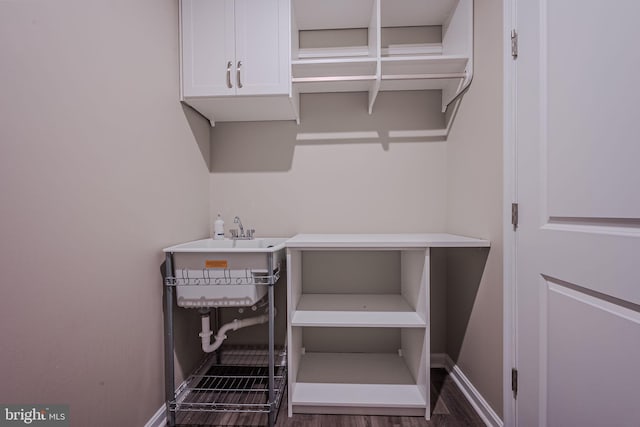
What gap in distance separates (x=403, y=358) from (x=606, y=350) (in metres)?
1.19

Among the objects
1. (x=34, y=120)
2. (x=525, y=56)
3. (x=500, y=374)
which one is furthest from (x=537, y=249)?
(x=34, y=120)

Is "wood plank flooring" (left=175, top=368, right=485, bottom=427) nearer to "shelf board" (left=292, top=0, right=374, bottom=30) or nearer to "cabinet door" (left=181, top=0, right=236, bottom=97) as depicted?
"cabinet door" (left=181, top=0, right=236, bottom=97)

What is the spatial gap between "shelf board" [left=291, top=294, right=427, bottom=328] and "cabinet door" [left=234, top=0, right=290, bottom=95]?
1.25 m

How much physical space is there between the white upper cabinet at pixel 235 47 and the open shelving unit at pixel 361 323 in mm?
920

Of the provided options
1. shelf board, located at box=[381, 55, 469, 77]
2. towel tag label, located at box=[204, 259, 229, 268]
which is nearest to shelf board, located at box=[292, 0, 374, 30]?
shelf board, located at box=[381, 55, 469, 77]

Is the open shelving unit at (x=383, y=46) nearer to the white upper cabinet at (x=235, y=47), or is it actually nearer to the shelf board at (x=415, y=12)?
the shelf board at (x=415, y=12)

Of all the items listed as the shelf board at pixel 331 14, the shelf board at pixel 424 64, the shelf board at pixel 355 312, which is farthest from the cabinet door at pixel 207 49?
the shelf board at pixel 355 312

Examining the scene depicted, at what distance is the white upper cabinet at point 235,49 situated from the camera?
1.45m

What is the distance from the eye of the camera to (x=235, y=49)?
147 centimetres

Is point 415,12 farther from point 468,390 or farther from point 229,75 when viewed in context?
point 468,390

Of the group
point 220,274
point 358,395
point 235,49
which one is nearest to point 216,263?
point 220,274

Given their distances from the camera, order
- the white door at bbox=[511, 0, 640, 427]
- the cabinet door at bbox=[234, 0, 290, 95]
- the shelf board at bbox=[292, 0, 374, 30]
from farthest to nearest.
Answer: the shelf board at bbox=[292, 0, 374, 30] < the cabinet door at bbox=[234, 0, 290, 95] < the white door at bbox=[511, 0, 640, 427]

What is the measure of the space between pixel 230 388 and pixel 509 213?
1.78 metres

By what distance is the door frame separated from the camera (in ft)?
3.67
